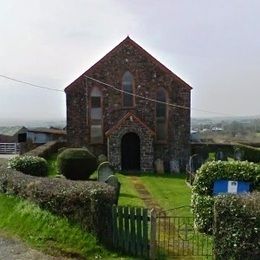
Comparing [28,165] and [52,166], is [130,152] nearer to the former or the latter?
[52,166]

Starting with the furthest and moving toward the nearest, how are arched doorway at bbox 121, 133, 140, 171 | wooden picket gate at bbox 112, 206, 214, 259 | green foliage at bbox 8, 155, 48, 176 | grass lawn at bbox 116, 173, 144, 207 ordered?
1. arched doorway at bbox 121, 133, 140, 171
2. green foliage at bbox 8, 155, 48, 176
3. grass lawn at bbox 116, 173, 144, 207
4. wooden picket gate at bbox 112, 206, 214, 259

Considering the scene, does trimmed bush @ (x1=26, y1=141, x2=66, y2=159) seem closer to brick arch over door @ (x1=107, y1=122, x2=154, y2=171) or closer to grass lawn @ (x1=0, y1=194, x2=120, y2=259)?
brick arch over door @ (x1=107, y1=122, x2=154, y2=171)

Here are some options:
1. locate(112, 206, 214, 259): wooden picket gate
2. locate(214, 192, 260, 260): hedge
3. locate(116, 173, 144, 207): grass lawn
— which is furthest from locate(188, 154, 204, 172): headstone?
locate(214, 192, 260, 260): hedge

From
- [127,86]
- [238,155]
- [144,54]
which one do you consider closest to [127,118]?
[127,86]

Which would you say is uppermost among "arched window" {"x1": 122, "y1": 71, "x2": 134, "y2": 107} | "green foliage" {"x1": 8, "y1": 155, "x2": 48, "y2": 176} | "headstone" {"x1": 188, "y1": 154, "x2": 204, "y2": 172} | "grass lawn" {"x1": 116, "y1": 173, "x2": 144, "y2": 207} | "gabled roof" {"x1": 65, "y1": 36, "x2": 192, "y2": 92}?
"gabled roof" {"x1": 65, "y1": 36, "x2": 192, "y2": 92}

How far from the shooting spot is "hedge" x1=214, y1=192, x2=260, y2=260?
1148 cm

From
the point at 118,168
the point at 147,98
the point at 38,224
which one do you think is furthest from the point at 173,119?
the point at 38,224

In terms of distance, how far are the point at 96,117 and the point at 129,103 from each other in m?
2.83

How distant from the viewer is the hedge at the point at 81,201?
1324 centimetres

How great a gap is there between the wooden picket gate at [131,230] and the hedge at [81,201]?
279 millimetres

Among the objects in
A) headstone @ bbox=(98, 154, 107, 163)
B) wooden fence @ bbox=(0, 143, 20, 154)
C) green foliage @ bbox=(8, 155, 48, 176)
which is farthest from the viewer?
wooden fence @ bbox=(0, 143, 20, 154)

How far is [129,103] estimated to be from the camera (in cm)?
3797

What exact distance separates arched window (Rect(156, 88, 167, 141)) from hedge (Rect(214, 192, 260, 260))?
26.3m

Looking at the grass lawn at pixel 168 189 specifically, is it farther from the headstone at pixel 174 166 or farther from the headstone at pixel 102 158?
the headstone at pixel 102 158
